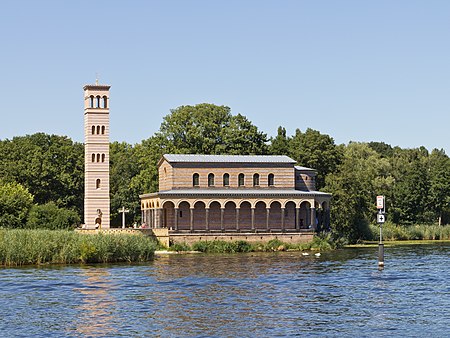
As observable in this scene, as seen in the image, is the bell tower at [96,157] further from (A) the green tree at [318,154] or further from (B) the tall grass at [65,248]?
(A) the green tree at [318,154]

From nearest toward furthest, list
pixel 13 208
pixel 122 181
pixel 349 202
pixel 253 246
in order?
pixel 13 208 < pixel 253 246 < pixel 349 202 < pixel 122 181

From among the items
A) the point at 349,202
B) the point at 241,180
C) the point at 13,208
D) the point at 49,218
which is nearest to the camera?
the point at 13,208

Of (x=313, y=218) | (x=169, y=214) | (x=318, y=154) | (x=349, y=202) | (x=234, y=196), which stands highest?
(x=318, y=154)

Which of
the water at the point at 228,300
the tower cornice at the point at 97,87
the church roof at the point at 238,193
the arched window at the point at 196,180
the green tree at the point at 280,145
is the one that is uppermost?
the tower cornice at the point at 97,87

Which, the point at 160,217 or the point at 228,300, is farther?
the point at 160,217

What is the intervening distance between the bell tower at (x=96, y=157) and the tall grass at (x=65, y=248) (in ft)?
60.6

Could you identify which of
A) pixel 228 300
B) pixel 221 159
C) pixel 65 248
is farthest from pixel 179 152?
pixel 228 300

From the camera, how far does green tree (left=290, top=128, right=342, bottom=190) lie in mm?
95994

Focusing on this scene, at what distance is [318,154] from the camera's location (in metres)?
95.9

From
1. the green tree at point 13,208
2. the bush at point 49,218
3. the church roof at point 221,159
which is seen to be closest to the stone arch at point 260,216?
the church roof at point 221,159

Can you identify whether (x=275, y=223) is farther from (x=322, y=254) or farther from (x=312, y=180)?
(x=322, y=254)

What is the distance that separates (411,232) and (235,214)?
23.8m

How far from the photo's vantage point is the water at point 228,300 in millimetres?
32219

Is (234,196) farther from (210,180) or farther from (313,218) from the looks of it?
(313,218)
